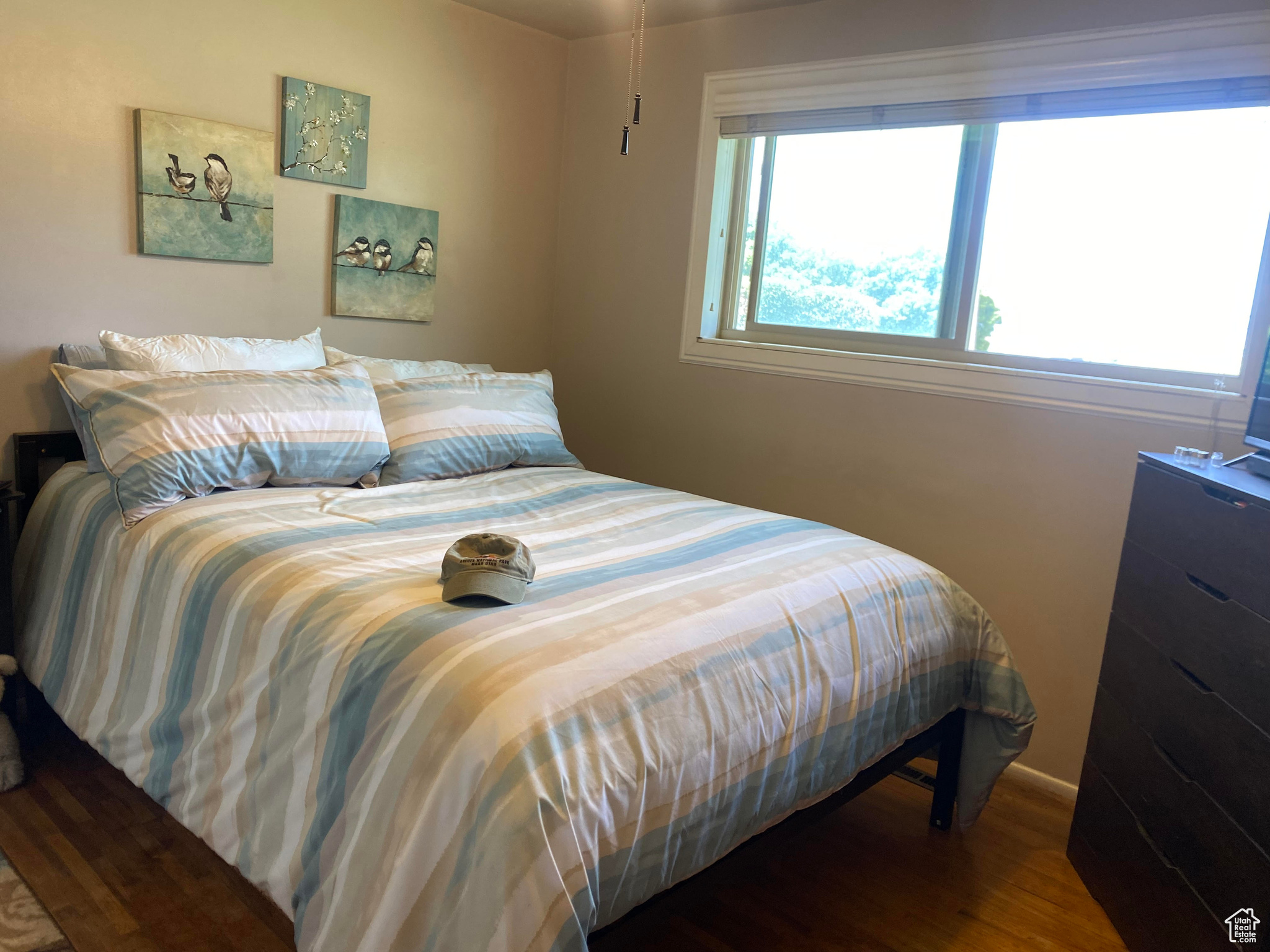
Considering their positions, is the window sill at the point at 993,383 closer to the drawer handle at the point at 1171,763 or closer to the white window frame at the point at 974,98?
the white window frame at the point at 974,98

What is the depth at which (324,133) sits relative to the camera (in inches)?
112

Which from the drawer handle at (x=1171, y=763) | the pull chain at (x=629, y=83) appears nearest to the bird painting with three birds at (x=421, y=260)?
the pull chain at (x=629, y=83)

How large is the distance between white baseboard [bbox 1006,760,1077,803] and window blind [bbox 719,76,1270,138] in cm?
184

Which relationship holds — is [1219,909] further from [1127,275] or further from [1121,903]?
[1127,275]

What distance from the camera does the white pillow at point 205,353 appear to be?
231cm

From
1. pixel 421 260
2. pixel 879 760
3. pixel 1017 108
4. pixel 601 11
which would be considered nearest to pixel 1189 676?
pixel 879 760

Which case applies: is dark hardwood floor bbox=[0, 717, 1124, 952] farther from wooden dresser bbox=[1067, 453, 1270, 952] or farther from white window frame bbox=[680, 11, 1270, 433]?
white window frame bbox=[680, 11, 1270, 433]

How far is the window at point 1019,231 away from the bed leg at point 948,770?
43.7 inches

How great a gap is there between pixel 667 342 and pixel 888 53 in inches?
48.2

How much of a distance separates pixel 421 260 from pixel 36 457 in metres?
1.39

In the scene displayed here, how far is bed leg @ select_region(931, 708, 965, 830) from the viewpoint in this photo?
85.9 inches

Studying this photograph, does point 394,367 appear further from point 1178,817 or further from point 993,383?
point 1178,817

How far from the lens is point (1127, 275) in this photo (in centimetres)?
249

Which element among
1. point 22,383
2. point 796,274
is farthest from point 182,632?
point 796,274
